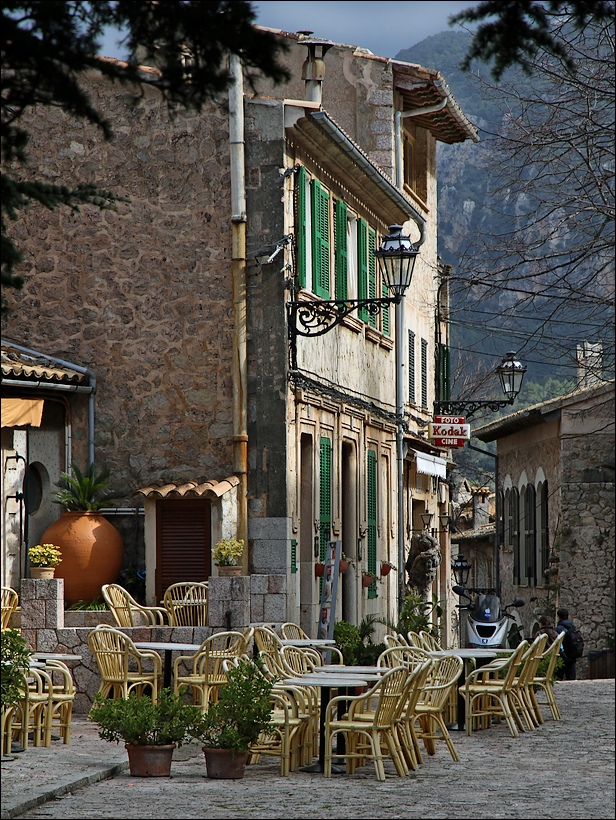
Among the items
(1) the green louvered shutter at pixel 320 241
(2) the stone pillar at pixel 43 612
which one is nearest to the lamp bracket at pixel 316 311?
(1) the green louvered shutter at pixel 320 241

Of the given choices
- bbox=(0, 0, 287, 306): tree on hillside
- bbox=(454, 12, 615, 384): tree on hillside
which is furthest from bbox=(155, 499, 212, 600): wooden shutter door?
bbox=(0, 0, 287, 306): tree on hillside

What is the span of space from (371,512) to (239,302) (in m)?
5.77

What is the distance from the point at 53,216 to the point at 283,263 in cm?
261

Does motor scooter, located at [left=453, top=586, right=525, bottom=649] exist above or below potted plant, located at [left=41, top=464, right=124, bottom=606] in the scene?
below

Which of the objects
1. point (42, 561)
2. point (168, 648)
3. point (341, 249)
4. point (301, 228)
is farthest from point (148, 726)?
point (341, 249)

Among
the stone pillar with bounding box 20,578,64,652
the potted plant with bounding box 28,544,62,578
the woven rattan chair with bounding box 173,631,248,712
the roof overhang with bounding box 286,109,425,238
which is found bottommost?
the woven rattan chair with bounding box 173,631,248,712

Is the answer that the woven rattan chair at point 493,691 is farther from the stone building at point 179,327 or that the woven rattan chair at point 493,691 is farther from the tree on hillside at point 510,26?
the tree on hillside at point 510,26

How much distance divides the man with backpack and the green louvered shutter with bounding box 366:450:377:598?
262 cm

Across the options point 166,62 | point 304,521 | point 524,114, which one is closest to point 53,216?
point 304,521

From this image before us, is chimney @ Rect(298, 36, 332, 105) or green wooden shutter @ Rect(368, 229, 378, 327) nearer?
chimney @ Rect(298, 36, 332, 105)

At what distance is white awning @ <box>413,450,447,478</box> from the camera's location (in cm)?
2258

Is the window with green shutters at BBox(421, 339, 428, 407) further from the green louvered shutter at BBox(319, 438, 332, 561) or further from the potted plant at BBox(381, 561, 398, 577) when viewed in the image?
the green louvered shutter at BBox(319, 438, 332, 561)

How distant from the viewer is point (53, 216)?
15.7 m

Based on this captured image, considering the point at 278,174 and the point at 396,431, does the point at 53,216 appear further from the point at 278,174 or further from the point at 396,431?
the point at 396,431
